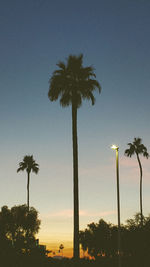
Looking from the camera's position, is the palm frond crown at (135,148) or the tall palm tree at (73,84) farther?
the palm frond crown at (135,148)

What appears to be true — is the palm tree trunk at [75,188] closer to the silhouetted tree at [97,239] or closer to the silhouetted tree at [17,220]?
the silhouetted tree at [97,239]

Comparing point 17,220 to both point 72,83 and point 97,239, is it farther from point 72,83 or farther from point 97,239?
Answer: point 72,83

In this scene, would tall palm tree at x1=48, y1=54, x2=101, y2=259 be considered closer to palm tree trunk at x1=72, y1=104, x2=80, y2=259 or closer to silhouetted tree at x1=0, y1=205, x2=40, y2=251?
palm tree trunk at x1=72, y1=104, x2=80, y2=259

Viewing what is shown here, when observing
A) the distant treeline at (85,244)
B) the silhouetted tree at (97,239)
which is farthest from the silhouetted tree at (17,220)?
the silhouetted tree at (97,239)

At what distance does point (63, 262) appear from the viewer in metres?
23.2

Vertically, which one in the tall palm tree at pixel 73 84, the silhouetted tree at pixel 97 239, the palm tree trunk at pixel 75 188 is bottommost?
the silhouetted tree at pixel 97 239

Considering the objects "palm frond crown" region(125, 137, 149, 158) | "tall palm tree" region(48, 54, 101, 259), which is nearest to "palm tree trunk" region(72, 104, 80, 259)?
"tall palm tree" region(48, 54, 101, 259)

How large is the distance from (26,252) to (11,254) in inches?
57.6

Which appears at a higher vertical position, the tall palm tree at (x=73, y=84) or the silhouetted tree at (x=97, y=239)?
the tall palm tree at (x=73, y=84)

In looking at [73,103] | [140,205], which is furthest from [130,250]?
[73,103]

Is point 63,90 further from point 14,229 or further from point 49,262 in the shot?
point 14,229

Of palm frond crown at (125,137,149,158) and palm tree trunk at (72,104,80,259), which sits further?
palm frond crown at (125,137,149,158)

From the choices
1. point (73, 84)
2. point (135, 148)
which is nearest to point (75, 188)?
point (73, 84)

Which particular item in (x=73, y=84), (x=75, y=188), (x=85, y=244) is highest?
(x=73, y=84)
